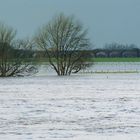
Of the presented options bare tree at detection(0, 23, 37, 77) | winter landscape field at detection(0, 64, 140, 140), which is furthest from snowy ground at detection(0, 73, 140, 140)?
bare tree at detection(0, 23, 37, 77)

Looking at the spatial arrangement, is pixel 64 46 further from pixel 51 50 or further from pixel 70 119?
pixel 70 119

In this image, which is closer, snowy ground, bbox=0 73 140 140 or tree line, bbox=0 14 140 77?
snowy ground, bbox=0 73 140 140

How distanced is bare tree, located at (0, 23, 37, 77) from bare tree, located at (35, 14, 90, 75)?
3.30 m

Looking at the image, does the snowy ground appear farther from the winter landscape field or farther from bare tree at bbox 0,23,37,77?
bare tree at bbox 0,23,37,77

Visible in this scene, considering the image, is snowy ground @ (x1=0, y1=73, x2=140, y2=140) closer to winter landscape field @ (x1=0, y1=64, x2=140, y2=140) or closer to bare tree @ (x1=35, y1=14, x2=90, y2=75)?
winter landscape field @ (x1=0, y1=64, x2=140, y2=140)

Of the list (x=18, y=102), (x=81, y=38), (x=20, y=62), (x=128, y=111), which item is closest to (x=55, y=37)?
(x=81, y=38)

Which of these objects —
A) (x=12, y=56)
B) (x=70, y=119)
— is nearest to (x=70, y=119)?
(x=70, y=119)

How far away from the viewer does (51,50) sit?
7044 cm

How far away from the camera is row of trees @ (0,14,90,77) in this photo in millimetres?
65750

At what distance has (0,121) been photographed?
17.8m

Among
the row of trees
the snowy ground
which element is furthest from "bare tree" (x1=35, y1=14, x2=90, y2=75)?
the snowy ground

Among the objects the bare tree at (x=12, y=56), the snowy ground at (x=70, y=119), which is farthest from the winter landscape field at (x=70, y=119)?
the bare tree at (x=12, y=56)

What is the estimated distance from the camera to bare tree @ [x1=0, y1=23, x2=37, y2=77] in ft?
214

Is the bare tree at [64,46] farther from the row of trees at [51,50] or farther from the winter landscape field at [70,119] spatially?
the winter landscape field at [70,119]
